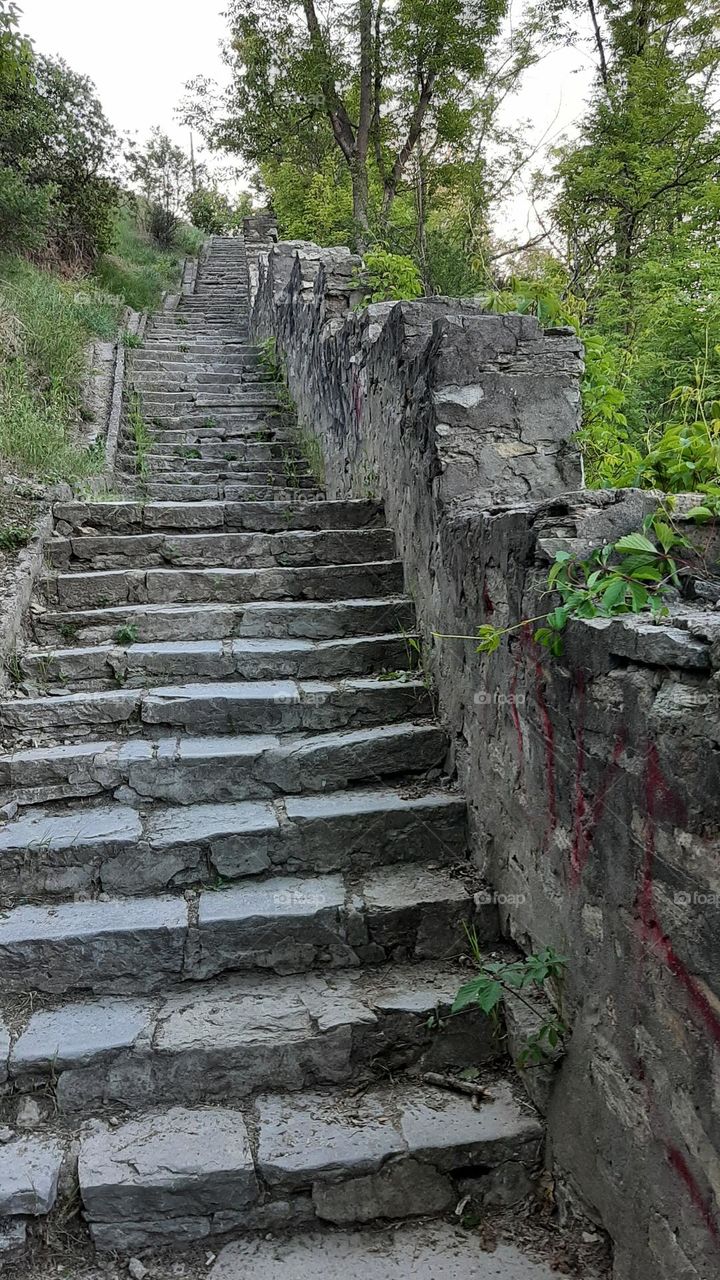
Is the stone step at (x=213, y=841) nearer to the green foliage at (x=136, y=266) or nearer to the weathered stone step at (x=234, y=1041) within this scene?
the weathered stone step at (x=234, y=1041)

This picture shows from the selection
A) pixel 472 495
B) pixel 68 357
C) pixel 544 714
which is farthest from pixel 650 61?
pixel 544 714

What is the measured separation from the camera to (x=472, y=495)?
3523 mm

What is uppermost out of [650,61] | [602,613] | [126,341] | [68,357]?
[650,61]

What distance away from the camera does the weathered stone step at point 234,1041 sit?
243 centimetres

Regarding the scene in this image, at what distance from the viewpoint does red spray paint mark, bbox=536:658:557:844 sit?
7.78 ft

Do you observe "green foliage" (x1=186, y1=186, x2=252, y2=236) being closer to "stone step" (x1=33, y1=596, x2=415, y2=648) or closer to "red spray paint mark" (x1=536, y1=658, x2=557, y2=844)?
"stone step" (x1=33, y1=596, x2=415, y2=648)

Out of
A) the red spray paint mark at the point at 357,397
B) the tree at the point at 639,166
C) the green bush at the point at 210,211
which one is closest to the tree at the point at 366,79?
the tree at the point at 639,166

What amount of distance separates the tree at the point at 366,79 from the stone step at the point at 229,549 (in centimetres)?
851

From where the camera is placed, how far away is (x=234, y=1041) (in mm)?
2480

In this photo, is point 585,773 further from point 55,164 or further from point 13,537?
point 55,164

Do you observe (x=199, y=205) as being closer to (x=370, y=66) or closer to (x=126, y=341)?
(x=370, y=66)

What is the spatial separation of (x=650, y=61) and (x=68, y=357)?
9.52 metres

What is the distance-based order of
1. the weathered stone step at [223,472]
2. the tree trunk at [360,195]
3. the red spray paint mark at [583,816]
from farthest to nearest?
the tree trunk at [360,195]
the weathered stone step at [223,472]
the red spray paint mark at [583,816]

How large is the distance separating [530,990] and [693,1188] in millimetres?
857
